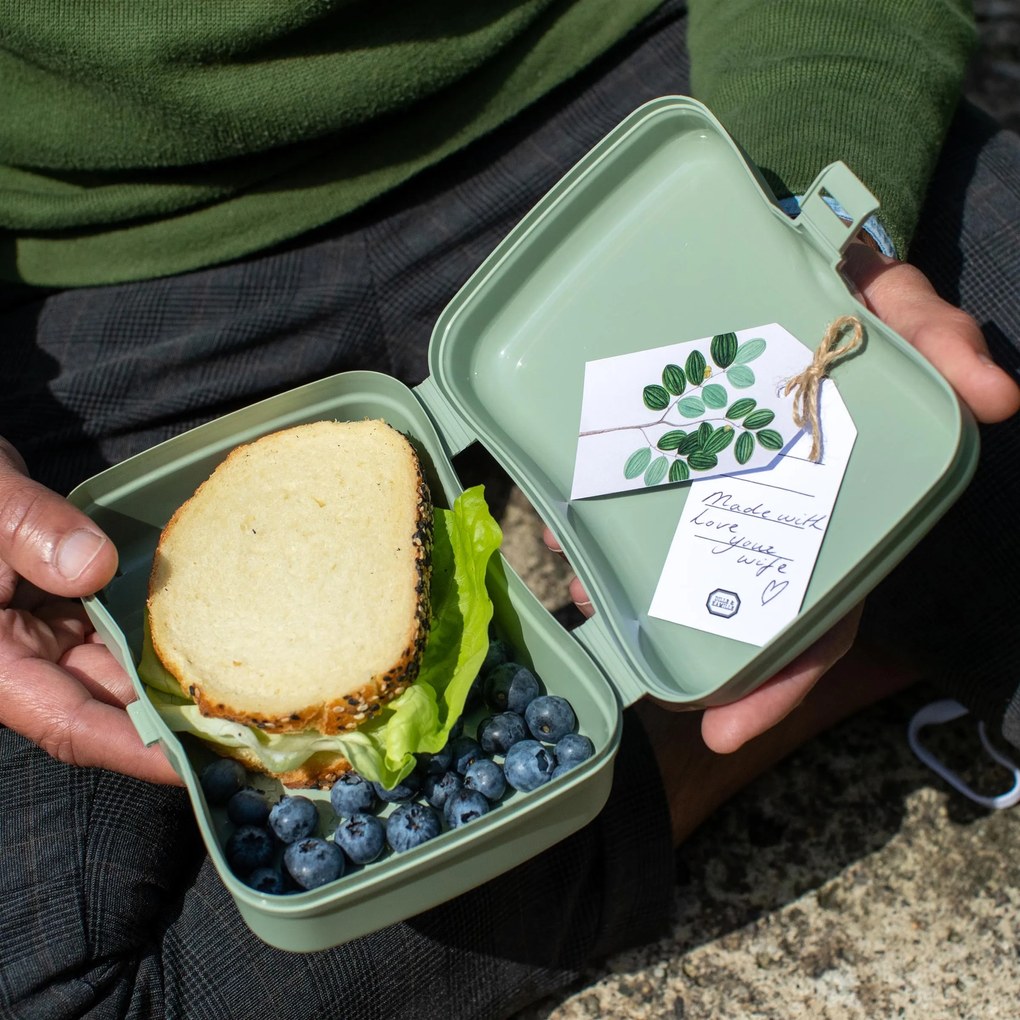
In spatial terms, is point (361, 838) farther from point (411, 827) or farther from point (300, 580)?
point (300, 580)

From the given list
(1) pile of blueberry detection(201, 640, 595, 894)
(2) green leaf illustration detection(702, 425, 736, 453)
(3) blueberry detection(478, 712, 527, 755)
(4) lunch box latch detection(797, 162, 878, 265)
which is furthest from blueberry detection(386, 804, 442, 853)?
(4) lunch box latch detection(797, 162, 878, 265)

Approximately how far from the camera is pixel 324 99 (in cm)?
134

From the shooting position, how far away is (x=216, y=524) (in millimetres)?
1225

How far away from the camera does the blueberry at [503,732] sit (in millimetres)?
1145

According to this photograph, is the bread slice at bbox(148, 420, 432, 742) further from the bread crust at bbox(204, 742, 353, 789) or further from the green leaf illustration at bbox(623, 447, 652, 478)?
the green leaf illustration at bbox(623, 447, 652, 478)

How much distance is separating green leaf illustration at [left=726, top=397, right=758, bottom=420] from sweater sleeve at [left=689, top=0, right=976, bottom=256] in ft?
1.04

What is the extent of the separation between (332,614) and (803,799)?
3.20 feet

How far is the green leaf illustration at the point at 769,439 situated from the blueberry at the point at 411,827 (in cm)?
55

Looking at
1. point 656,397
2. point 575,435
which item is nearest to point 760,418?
point 656,397

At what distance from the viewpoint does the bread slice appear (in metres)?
1.12

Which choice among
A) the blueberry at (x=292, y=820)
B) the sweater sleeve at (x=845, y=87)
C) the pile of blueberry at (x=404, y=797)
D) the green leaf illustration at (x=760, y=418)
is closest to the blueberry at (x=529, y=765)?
the pile of blueberry at (x=404, y=797)

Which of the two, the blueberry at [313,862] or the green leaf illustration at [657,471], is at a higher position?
the green leaf illustration at [657,471]

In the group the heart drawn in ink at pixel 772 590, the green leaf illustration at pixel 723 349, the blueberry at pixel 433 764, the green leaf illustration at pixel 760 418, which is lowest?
the blueberry at pixel 433 764

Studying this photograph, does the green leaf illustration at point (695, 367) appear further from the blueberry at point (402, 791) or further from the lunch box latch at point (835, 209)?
the blueberry at point (402, 791)
